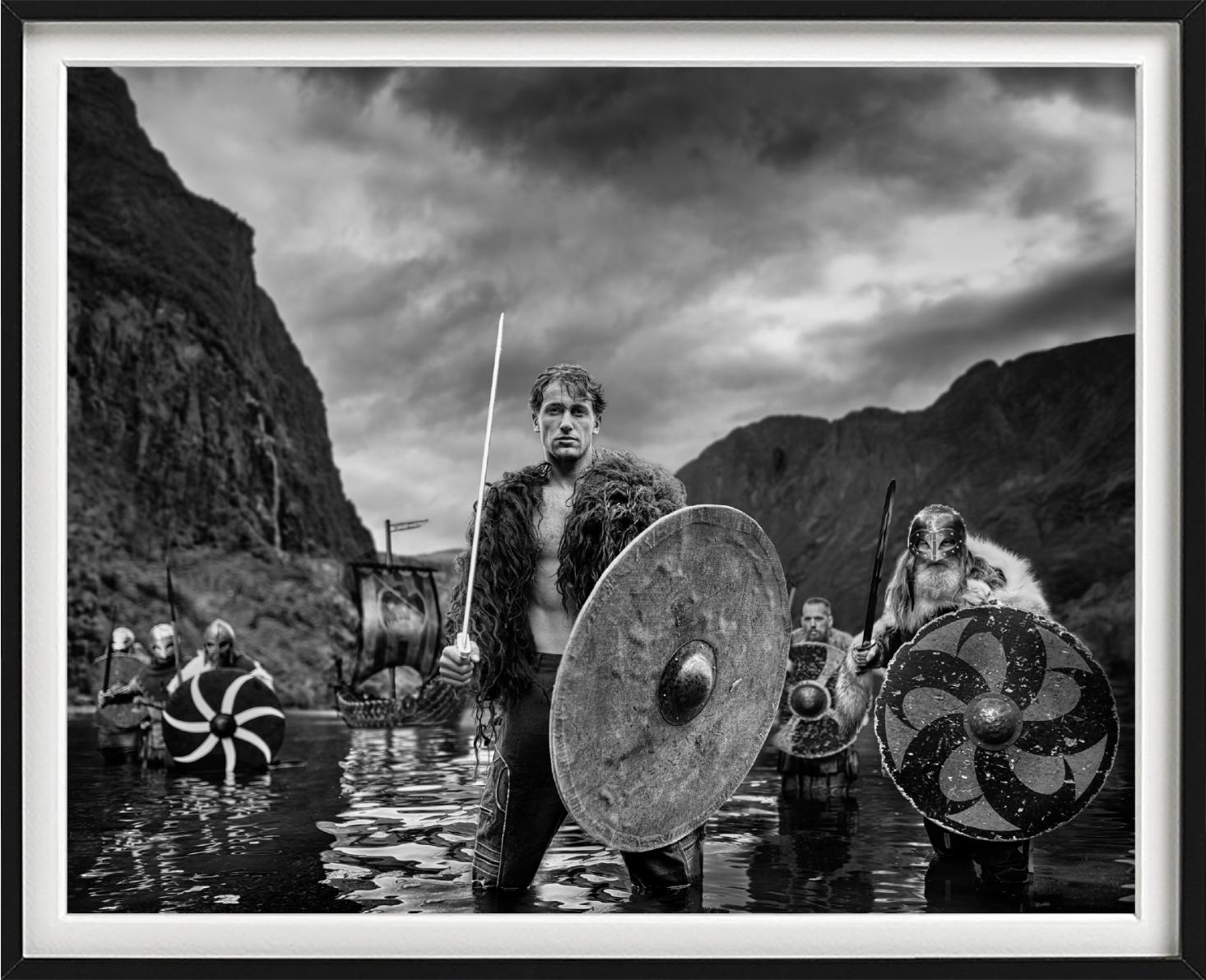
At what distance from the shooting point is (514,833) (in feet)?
11.6

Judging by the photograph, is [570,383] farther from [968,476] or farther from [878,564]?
[968,476]

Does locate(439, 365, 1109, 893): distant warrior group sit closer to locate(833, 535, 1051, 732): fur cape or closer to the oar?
the oar

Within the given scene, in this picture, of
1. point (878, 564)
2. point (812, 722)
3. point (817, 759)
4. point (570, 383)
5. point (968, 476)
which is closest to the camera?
point (570, 383)

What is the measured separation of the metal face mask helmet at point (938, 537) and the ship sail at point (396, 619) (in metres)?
18.5

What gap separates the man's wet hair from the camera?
3.49 m

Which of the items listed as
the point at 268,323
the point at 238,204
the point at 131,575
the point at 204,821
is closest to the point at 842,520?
the point at 131,575

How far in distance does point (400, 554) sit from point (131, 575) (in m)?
7.95

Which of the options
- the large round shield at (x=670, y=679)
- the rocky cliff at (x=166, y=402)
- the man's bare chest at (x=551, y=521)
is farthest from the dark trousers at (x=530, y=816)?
the rocky cliff at (x=166, y=402)

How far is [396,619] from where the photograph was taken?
2395cm

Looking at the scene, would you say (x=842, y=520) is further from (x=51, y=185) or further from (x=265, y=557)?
(x=51, y=185)

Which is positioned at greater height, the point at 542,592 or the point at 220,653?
the point at 542,592

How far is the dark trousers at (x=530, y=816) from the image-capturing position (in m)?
3.47

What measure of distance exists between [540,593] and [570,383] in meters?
0.64

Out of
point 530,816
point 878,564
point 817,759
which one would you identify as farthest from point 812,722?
point 530,816
